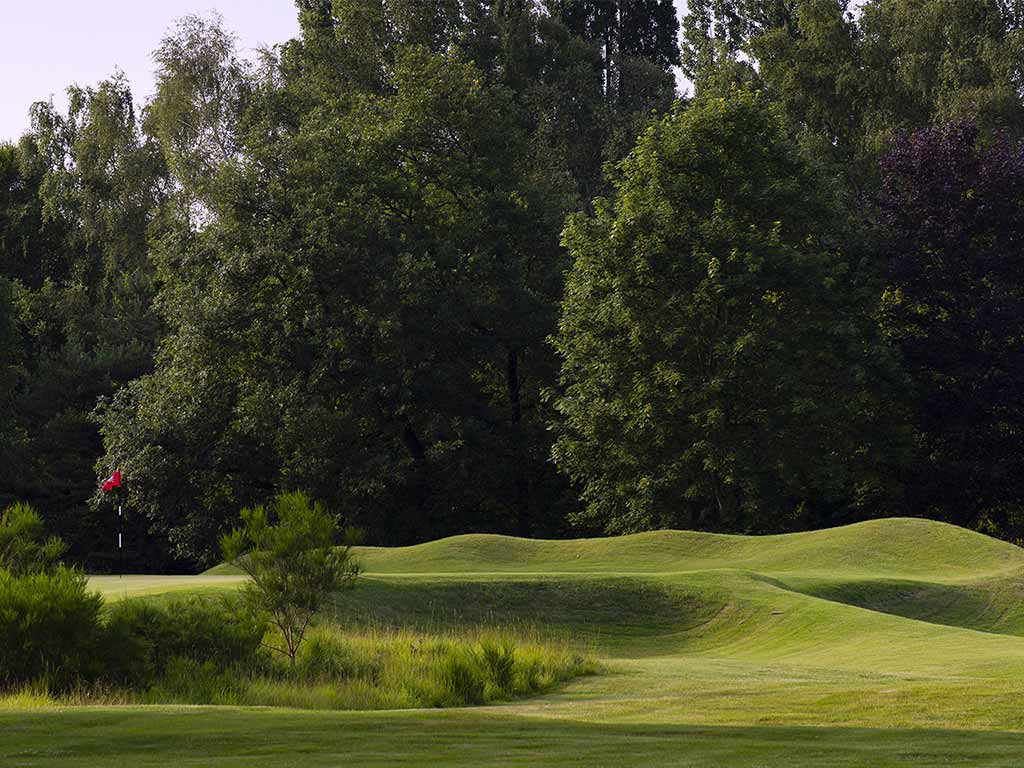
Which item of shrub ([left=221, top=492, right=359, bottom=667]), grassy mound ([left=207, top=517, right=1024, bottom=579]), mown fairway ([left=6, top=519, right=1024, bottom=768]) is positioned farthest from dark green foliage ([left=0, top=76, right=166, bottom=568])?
shrub ([left=221, top=492, right=359, bottom=667])

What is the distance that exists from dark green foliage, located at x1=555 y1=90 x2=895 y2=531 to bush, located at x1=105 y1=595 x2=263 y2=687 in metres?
19.7

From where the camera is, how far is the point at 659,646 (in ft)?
71.4

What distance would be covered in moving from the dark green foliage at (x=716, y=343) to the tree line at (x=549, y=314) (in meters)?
0.09

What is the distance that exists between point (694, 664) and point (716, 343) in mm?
18669

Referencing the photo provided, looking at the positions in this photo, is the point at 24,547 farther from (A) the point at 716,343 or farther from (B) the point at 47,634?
(A) the point at 716,343

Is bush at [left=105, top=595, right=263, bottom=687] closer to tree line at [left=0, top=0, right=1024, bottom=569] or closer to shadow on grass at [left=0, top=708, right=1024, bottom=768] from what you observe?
shadow on grass at [left=0, top=708, right=1024, bottom=768]

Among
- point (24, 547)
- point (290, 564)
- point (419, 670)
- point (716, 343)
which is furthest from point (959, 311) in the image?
point (24, 547)

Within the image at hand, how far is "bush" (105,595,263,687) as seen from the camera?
15.5 m

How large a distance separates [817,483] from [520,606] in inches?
606

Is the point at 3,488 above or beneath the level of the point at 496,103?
beneath

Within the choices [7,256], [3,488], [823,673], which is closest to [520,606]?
[823,673]

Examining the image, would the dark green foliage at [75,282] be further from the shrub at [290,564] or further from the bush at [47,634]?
the bush at [47,634]

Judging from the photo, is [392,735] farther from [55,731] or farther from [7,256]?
[7,256]

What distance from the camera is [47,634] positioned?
15.1 m
